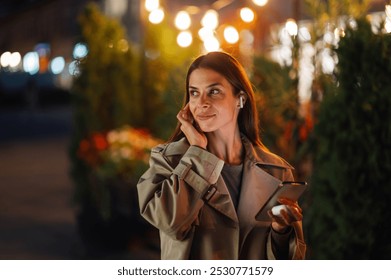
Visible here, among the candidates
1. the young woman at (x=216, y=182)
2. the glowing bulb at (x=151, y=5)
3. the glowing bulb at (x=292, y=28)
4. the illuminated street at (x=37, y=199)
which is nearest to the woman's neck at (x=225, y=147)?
the young woman at (x=216, y=182)

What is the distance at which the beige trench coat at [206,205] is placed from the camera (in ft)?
6.54

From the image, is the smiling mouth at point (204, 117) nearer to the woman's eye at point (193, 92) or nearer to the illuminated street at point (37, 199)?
the woman's eye at point (193, 92)

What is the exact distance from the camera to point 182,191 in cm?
198

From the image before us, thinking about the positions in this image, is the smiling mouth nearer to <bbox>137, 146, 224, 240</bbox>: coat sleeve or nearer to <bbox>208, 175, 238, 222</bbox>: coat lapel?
<bbox>137, 146, 224, 240</bbox>: coat sleeve

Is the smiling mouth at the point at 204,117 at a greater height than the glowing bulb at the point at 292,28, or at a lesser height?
lesser

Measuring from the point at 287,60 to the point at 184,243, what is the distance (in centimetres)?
306

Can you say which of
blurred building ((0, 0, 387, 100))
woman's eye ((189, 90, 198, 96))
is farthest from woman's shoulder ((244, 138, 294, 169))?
blurred building ((0, 0, 387, 100))

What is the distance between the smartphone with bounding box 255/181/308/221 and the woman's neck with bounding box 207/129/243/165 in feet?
0.63

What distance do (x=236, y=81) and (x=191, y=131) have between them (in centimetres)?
22

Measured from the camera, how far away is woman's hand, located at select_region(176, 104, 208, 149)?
2061mm

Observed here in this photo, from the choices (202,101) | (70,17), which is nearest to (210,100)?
(202,101)

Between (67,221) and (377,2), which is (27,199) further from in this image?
(377,2)

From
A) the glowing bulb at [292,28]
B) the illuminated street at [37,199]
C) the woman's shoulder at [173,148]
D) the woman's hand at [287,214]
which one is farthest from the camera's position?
the illuminated street at [37,199]

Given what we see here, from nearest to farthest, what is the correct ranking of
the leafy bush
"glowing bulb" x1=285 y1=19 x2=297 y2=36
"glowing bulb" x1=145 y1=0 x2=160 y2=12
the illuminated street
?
the leafy bush < "glowing bulb" x1=285 y1=19 x2=297 y2=36 < the illuminated street < "glowing bulb" x1=145 y1=0 x2=160 y2=12
